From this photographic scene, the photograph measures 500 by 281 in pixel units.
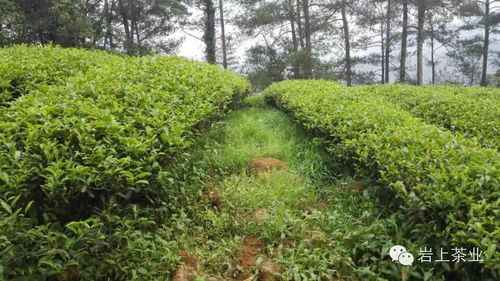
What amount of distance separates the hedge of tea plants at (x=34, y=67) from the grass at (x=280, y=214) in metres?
2.04

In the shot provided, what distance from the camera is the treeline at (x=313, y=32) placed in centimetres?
1483

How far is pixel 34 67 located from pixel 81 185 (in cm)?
321

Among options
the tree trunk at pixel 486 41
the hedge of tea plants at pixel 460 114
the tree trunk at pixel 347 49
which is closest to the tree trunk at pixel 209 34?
the tree trunk at pixel 347 49

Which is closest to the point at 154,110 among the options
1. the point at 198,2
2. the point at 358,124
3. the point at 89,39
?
the point at 358,124

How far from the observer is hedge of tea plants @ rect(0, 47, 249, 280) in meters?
1.54

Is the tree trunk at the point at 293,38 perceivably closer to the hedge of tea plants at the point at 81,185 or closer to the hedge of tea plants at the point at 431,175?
the hedge of tea plants at the point at 431,175

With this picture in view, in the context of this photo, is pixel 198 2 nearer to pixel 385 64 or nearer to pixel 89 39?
pixel 89 39

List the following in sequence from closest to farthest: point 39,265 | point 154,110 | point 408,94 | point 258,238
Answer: point 39,265 < point 258,238 < point 154,110 < point 408,94

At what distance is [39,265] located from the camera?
4.91ft

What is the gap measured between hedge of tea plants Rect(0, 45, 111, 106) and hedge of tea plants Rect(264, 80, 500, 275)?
3226 mm

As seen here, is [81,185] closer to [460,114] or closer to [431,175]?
[431,175]

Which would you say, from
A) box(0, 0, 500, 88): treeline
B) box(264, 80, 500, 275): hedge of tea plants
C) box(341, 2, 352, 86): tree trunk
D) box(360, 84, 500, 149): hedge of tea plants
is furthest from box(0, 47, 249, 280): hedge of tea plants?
box(341, 2, 352, 86): tree trunk

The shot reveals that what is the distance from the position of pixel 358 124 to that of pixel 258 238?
170 cm

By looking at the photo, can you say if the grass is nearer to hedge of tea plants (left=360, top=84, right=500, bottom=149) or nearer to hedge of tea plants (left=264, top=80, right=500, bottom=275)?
hedge of tea plants (left=264, top=80, right=500, bottom=275)
